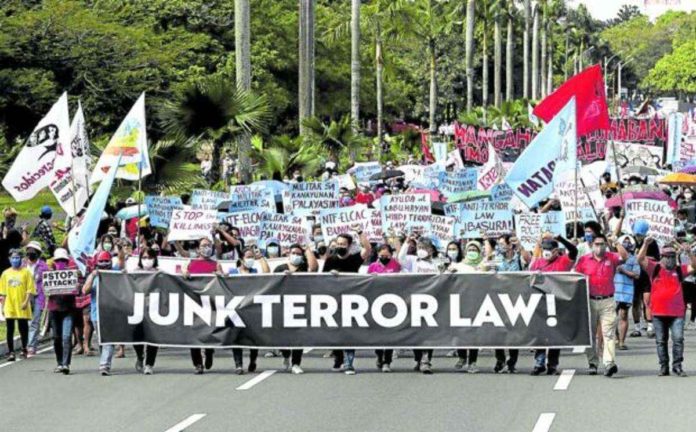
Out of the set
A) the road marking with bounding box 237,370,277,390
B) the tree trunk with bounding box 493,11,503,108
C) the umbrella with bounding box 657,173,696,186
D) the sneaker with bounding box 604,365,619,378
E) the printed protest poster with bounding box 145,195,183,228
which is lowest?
the road marking with bounding box 237,370,277,390

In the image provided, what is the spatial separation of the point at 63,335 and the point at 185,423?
4.32m

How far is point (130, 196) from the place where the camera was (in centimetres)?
3014

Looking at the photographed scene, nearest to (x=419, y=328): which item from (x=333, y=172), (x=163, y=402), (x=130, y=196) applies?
(x=163, y=402)

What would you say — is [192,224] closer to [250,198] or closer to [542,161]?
[250,198]

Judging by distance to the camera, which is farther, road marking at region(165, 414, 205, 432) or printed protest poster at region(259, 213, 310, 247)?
printed protest poster at region(259, 213, 310, 247)

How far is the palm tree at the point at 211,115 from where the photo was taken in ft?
99.5

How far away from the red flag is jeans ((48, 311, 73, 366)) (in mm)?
6862

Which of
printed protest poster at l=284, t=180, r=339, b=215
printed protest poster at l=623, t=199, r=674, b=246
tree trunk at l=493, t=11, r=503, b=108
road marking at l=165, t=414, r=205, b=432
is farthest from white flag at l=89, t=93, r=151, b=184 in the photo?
tree trunk at l=493, t=11, r=503, b=108

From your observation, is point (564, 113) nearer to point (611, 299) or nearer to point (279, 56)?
point (611, 299)

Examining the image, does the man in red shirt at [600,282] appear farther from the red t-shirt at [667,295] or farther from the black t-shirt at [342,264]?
the black t-shirt at [342,264]

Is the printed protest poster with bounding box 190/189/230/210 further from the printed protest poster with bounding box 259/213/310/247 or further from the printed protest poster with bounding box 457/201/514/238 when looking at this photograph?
the printed protest poster with bounding box 457/201/514/238

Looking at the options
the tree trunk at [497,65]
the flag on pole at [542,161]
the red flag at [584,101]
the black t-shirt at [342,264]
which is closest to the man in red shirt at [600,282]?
the flag on pole at [542,161]

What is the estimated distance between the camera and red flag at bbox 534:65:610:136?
70.9 feet

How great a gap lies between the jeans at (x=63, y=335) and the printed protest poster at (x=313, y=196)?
7.66m
